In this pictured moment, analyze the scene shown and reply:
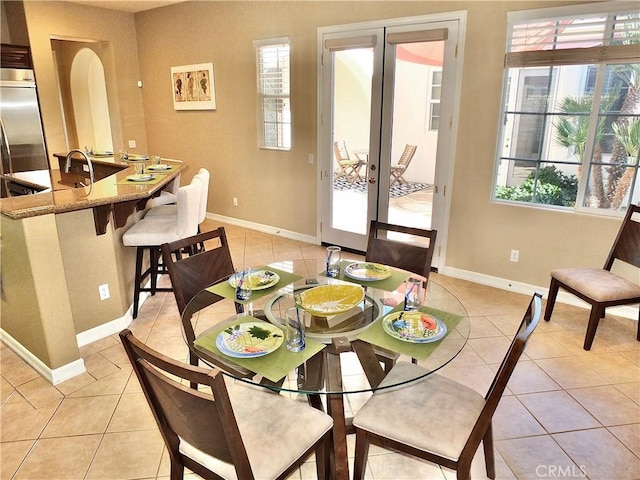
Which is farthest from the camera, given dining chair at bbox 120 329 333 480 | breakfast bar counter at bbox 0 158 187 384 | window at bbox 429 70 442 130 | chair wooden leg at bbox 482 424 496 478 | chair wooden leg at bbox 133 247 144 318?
window at bbox 429 70 442 130

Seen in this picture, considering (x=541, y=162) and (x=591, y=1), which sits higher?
(x=591, y=1)

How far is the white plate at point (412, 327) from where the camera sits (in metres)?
1.68

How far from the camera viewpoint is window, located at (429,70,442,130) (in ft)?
12.7

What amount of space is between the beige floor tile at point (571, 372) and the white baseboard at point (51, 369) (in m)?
2.92

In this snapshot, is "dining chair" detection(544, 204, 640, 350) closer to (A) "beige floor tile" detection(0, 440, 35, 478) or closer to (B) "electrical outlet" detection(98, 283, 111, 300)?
(B) "electrical outlet" detection(98, 283, 111, 300)

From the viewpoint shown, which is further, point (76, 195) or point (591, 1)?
point (591, 1)

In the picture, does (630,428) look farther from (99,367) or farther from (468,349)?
(99,367)

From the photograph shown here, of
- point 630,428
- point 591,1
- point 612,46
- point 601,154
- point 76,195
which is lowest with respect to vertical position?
point 630,428

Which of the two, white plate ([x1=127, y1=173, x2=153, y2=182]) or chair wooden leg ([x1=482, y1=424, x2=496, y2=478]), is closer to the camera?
chair wooden leg ([x1=482, y1=424, x2=496, y2=478])

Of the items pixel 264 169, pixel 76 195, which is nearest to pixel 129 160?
pixel 264 169

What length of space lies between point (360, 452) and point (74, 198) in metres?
2.20

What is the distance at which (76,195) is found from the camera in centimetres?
274

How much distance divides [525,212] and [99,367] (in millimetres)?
3459

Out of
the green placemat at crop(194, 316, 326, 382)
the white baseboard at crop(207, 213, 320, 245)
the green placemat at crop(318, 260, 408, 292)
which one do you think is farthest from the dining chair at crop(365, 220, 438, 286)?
the white baseboard at crop(207, 213, 320, 245)
